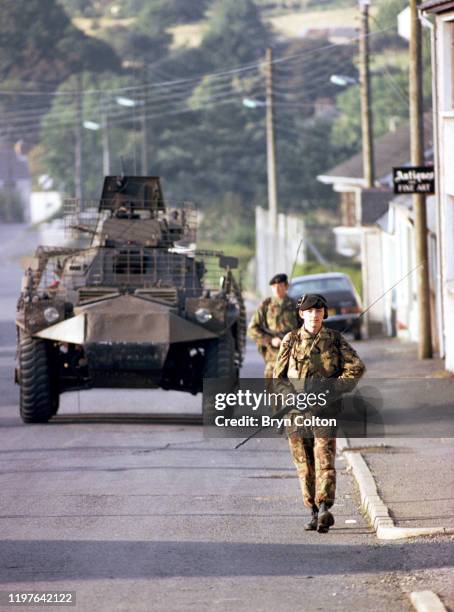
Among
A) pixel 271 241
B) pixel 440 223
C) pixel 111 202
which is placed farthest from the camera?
pixel 271 241

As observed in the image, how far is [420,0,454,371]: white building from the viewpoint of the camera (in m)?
23.5

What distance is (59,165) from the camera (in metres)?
85.5

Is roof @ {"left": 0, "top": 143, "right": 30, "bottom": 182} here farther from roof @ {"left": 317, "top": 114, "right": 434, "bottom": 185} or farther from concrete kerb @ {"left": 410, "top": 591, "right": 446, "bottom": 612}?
concrete kerb @ {"left": 410, "top": 591, "right": 446, "bottom": 612}

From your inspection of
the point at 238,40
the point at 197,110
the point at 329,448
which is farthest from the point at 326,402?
the point at 238,40

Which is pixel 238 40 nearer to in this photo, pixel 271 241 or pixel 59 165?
pixel 59 165

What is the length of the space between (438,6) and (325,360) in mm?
13076

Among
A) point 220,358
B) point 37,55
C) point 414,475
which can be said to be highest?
point 37,55

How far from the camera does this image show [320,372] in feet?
35.3

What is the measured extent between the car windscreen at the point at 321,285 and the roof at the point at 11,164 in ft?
178

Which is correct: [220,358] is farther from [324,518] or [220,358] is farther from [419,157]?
[419,157]

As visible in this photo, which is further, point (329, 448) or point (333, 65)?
point (333, 65)

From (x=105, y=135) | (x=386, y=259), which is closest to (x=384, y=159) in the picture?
(x=386, y=259)

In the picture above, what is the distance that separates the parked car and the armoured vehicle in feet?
42.3

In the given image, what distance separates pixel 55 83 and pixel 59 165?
17.3ft
